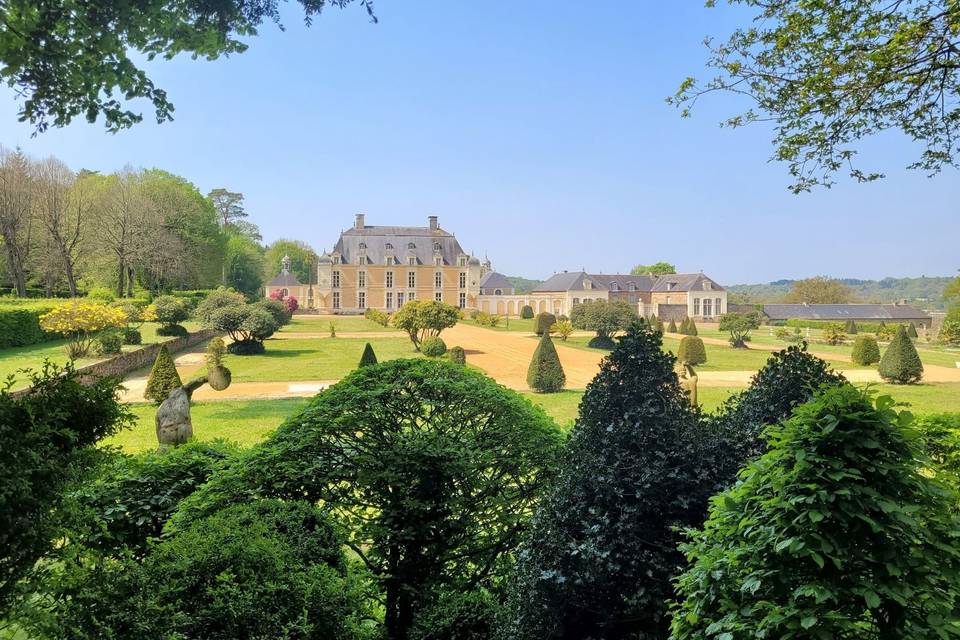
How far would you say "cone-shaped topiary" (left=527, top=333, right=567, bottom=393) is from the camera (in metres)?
9.87

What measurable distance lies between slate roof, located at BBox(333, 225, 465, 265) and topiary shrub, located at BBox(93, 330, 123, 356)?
22.2m

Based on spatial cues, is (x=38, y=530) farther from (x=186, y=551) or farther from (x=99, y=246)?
(x=99, y=246)

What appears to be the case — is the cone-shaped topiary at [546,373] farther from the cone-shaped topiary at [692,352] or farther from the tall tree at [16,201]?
the tall tree at [16,201]

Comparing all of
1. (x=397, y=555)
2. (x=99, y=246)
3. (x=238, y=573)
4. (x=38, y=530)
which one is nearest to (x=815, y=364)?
(x=397, y=555)

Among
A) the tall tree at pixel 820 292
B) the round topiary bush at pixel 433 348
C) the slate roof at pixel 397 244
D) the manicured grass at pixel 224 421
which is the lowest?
the manicured grass at pixel 224 421

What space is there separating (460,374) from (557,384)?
7.58m

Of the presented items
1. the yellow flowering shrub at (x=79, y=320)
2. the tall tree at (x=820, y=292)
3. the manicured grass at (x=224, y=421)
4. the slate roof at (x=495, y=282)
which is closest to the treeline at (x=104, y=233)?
the yellow flowering shrub at (x=79, y=320)

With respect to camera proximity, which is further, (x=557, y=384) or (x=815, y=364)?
(x=557, y=384)

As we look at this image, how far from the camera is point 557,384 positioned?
995cm

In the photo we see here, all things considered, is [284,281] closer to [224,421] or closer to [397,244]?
[397,244]

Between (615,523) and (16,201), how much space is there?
1078cm

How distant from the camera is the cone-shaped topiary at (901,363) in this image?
10852 millimetres

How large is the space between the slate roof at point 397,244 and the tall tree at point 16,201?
2355 centimetres

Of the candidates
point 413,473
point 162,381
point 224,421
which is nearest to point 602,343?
point 224,421
